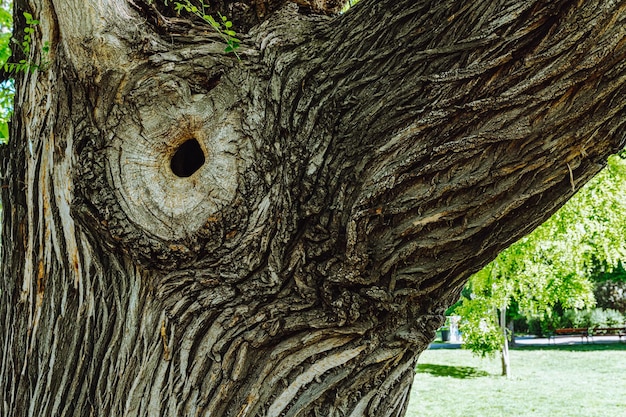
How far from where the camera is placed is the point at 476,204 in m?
2.20

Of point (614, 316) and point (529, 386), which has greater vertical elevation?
point (614, 316)

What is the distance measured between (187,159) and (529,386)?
14150mm

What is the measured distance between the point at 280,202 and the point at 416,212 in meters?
0.55

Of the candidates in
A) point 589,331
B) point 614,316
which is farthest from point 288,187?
point 614,316

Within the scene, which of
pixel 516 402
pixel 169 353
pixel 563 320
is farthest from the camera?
pixel 563 320

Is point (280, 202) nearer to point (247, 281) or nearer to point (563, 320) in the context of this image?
point (247, 281)

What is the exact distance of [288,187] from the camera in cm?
246

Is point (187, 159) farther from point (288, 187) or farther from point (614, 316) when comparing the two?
point (614, 316)

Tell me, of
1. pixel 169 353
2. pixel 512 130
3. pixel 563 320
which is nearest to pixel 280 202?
pixel 169 353

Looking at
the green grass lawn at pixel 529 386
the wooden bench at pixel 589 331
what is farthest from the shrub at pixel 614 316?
the green grass lawn at pixel 529 386

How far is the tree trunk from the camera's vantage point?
2.16 m

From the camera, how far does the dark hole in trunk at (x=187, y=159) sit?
279cm

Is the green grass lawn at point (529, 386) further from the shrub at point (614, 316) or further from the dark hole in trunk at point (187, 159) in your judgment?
the dark hole in trunk at point (187, 159)

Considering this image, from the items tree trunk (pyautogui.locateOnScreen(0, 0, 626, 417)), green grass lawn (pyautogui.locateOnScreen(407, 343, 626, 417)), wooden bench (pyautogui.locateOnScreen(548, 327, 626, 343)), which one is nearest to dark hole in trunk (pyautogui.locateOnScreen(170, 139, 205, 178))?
tree trunk (pyautogui.locateOnScreen(0, 0, 626, 417))
